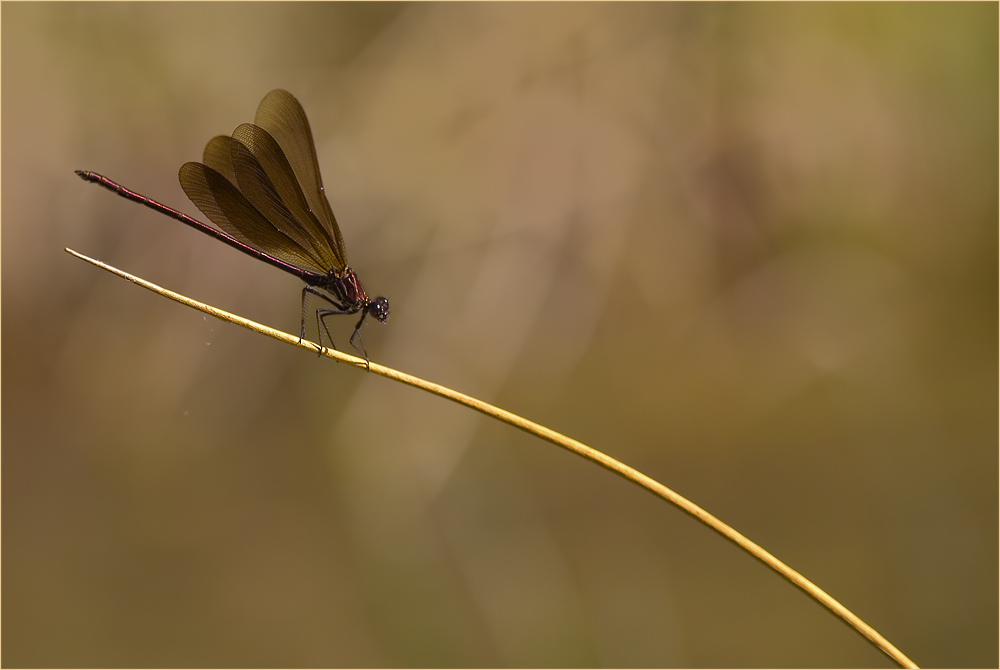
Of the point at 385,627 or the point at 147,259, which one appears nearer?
the point at 385,627

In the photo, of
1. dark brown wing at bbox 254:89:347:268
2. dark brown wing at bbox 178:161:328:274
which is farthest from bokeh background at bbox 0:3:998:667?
dark brown wing at bbox 254:89:347:268

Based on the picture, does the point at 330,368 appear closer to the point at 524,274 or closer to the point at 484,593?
the point at 524,274

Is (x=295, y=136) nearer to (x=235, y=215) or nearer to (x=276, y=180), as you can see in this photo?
(x=276, y=180)

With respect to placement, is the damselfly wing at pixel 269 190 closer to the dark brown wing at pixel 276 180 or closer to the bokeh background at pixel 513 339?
the dark brown wing at pixel 276 180

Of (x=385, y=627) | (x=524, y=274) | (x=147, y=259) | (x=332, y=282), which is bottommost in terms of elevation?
Result: (x=385, y=627)

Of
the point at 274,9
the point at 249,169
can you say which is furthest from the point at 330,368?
the point at 249,169

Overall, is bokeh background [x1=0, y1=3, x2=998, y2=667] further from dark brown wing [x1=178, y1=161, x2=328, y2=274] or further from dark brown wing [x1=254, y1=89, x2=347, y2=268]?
dark brown wing [x1=254, y1=89, x2=347, y2=268]

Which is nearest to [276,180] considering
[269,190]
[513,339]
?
[269,190]
